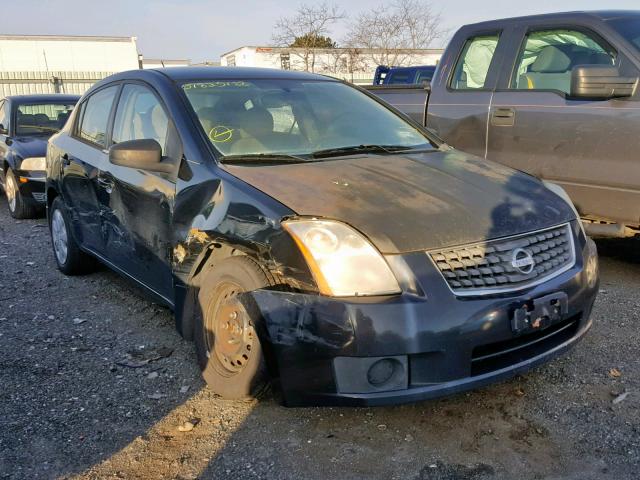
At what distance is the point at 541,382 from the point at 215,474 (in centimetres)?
173

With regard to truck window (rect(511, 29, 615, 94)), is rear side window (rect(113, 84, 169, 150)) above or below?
below

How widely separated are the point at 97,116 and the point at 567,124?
3.55m

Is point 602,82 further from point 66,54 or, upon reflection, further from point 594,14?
point 66,54

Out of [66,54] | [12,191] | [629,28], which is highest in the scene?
[66,54]

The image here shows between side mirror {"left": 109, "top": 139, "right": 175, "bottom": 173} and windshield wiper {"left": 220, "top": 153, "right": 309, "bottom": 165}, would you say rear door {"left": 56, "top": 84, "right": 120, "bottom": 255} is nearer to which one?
side mirror {"left": 109, "top": 139, "right": 175, "bottom": 173}

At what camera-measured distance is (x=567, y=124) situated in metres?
4.60

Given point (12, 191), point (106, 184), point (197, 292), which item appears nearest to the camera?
point (197, 292)

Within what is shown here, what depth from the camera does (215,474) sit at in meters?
2.49

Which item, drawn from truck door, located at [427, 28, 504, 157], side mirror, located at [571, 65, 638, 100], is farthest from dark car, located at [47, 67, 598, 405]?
truck door, located at [427, 28, 504, 157]

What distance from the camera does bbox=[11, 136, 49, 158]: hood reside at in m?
7.65

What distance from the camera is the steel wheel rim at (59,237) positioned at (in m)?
5.13

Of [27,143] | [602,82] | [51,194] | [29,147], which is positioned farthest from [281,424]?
[27,143]

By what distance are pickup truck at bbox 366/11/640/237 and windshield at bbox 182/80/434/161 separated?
1312 millimetres

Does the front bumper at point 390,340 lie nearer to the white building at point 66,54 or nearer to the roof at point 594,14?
the roof at point 594,14
